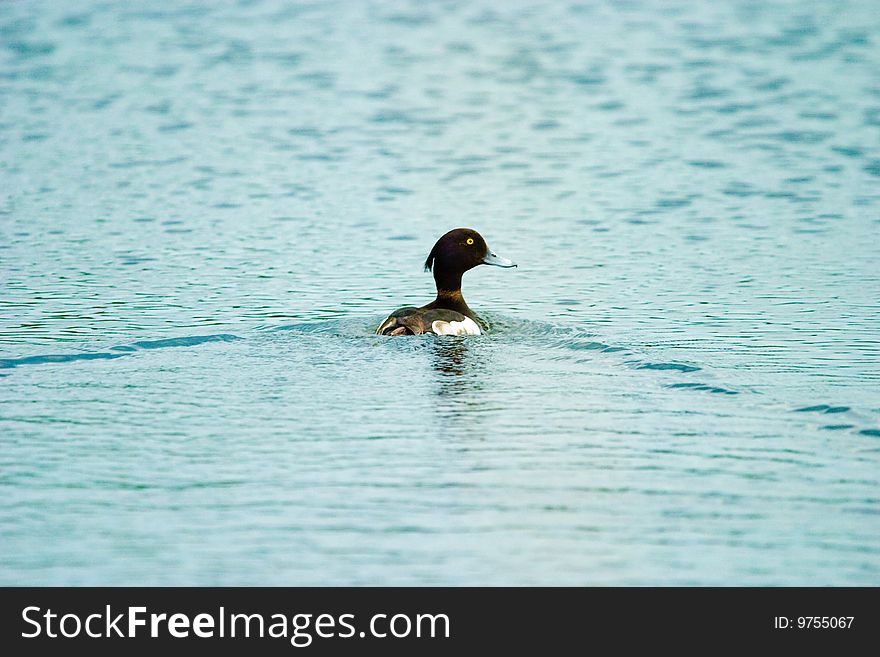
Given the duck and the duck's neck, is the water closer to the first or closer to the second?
the duck

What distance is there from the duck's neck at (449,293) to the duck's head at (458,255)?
26 millimetres

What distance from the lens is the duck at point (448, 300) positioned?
12930mm

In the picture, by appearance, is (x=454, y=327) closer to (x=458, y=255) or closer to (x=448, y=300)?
(x=448, y=300)

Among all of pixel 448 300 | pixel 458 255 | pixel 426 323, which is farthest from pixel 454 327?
pixel 458 255

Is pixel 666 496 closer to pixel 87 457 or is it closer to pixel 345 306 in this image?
pixel 87 457

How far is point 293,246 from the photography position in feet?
56.8

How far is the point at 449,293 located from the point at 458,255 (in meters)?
0.38

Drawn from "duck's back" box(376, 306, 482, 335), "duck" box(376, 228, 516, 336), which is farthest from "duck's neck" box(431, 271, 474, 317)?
"duck's back" box(376, 306, 482, 335)

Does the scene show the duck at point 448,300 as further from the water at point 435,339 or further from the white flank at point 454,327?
the water at point 435,339

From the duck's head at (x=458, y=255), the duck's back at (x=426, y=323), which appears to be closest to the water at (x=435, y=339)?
the duck's back at (x=426, y=323)

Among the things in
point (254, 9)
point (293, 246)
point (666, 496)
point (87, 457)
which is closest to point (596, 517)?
point (666, 496)

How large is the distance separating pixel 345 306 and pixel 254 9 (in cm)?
2641

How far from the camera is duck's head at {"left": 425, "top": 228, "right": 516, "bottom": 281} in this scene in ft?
45.4

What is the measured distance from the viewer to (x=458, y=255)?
13906 millimetres
